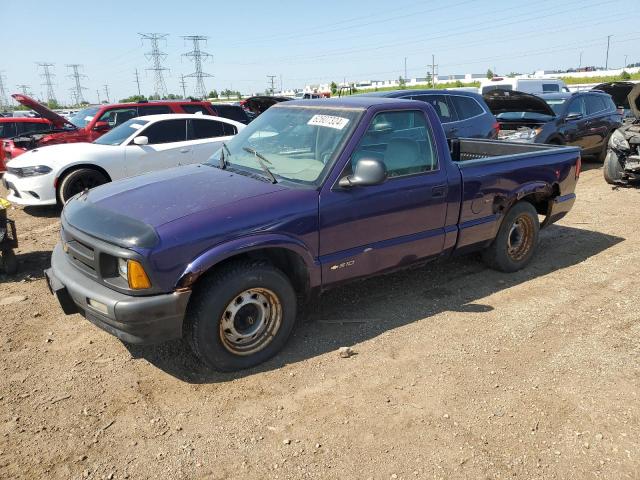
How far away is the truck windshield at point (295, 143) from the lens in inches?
Result: 144

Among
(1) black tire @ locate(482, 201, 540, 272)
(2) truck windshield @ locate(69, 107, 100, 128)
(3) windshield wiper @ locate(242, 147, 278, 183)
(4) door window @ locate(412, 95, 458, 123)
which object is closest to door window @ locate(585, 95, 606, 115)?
(4) door window @ locate(412, 95, 458, 123)

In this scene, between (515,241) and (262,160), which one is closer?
(262,160)

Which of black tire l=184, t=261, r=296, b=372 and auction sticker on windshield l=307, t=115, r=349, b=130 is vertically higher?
auction sticker on windshield l=307, t=115, r=349, b=130

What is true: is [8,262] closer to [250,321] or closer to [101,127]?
[250,321]

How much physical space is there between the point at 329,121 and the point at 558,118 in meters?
8.23

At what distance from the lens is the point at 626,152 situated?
29.4 feet

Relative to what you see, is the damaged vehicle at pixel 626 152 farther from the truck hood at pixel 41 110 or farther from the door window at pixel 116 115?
the truck hood at pixel 41 110

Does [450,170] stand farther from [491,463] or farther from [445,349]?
[491,463]

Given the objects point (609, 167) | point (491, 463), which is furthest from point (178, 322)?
point (609, 167)

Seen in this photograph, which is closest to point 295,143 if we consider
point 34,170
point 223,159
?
point 223,159

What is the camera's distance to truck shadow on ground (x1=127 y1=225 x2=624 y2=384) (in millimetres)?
3559

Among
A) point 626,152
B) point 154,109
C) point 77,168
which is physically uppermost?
point 154,109

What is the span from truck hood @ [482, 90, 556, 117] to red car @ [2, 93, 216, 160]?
6342 mm

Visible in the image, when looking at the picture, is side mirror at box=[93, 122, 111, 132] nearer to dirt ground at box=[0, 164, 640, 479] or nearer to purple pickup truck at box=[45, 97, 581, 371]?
dirt ground at box=[0, 164, 640, 479]
